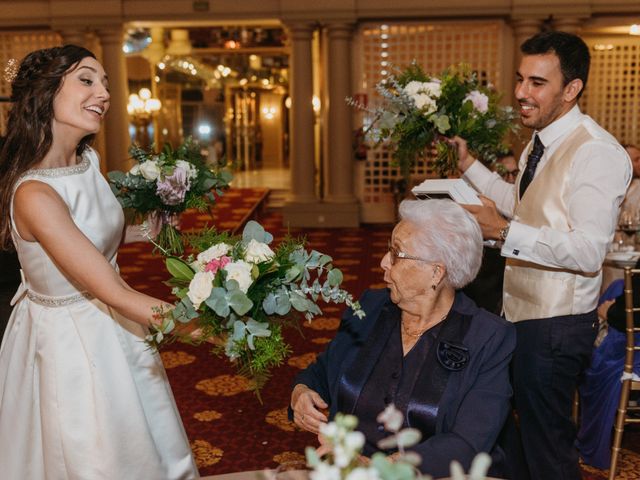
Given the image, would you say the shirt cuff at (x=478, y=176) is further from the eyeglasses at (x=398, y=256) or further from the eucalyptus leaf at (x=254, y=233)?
the eucalyptus leaf at (x=254, y=233)

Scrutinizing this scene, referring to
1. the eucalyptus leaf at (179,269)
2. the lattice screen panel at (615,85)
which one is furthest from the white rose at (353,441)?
the lattice screen panel at (615,85)

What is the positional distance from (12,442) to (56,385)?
283mm

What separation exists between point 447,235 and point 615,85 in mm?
10195

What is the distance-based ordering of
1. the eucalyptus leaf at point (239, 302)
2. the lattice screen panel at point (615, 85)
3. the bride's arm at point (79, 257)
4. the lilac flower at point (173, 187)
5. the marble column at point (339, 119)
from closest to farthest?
the eucalyptus leaf at point (239, 302), the bride's arm at point (79, 257), the lilac flower at point (173, 187), the marble column at point (339, 119), the lattice screen panel at point (615, 85)

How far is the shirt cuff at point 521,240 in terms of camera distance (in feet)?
7.91

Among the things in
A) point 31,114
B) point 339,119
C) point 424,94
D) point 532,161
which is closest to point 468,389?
point 532,161

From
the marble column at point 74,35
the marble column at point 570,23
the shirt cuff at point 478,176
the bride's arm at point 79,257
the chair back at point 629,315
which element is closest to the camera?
the bride's arm at point 79,257

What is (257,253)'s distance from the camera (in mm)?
1819

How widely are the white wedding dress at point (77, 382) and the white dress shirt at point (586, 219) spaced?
1.37 meters

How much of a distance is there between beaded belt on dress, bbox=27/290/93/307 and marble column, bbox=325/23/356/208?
330 inches

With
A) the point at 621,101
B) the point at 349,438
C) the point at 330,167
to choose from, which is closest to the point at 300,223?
the point at 330,167

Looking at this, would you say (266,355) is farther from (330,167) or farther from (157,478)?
(330,167)

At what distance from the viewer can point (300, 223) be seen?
10875mm

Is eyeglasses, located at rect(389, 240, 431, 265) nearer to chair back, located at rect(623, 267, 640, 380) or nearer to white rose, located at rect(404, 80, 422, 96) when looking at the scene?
chair back, located at rect(623, 267, 640, 380)
